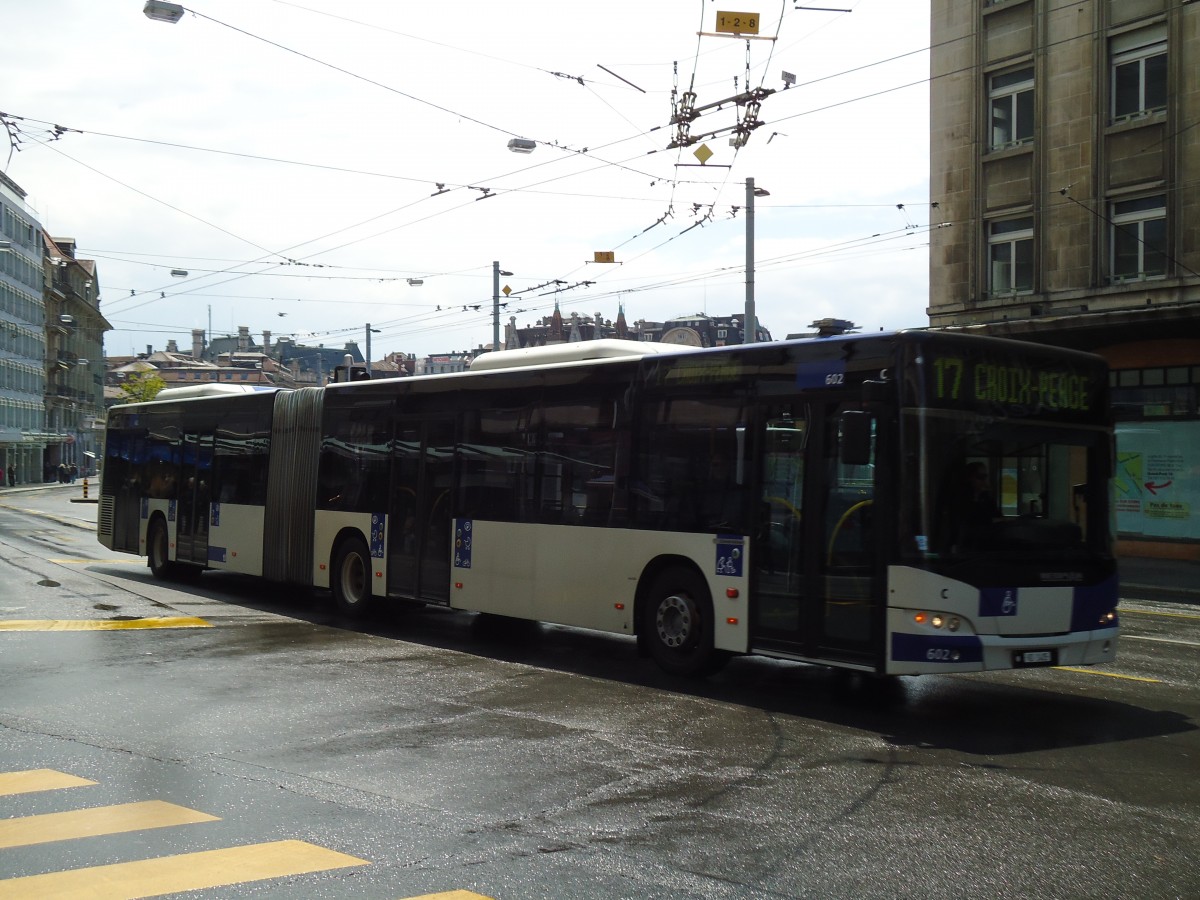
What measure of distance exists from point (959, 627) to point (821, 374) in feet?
7.23

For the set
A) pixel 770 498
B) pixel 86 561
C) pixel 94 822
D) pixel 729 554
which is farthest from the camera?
pixel 86 561

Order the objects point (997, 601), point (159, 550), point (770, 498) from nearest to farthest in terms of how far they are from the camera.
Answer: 1. point (997, 601)
2. point (770, 498)
3. point (159, 550)

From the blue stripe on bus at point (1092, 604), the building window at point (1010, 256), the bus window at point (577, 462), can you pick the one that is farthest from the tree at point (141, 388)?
the blue stripe on bus at point (1092, 604)

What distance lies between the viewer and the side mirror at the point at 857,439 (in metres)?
9.02

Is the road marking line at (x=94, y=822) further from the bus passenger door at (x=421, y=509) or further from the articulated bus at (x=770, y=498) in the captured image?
the bus passenger door at (x=421, y=509)

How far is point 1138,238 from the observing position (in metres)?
24.2

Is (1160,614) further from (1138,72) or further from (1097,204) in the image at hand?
(1138,72)

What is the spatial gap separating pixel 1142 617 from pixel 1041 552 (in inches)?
322

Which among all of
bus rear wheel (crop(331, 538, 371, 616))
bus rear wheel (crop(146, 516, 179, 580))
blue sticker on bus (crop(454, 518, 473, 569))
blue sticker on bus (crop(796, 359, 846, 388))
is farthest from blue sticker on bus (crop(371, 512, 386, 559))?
blue sticker on bus (crop(796, 359, 846, 388))

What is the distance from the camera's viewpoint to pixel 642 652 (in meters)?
11.5

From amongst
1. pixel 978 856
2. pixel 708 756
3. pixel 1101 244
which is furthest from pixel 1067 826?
pixel 1101 244

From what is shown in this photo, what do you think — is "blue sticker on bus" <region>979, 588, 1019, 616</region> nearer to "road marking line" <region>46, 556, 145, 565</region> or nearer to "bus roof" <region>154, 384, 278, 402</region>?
"bus roof" <region>154, 384, 278, 402</region>

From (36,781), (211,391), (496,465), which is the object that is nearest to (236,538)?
(211,391)

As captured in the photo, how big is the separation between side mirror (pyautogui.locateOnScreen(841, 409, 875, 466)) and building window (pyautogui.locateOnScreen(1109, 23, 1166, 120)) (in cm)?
1826
